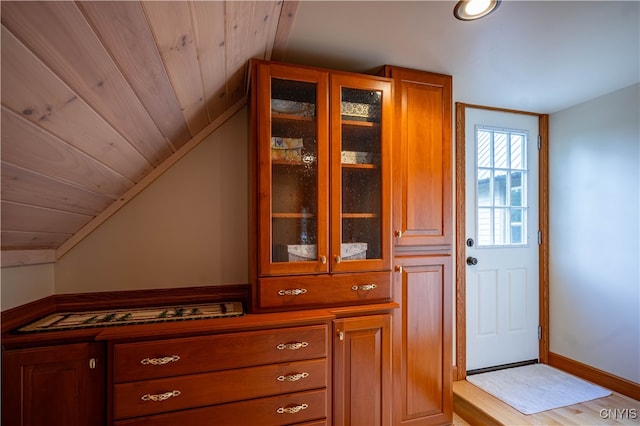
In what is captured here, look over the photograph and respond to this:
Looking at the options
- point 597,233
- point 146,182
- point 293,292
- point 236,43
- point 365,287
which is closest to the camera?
point 236,43

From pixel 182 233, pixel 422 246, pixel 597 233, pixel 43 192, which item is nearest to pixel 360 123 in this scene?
pixel 422 246

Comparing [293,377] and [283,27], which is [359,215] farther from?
[283,27]

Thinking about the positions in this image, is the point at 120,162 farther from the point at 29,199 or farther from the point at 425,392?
the point at 425,392

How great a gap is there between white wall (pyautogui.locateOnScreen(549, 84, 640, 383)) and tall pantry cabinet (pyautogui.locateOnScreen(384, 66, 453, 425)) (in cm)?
137

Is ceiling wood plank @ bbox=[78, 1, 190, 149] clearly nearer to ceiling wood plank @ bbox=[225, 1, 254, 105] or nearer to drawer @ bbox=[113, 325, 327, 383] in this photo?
ceiling wood plank @ bbox=[225, 1, 254, 105]

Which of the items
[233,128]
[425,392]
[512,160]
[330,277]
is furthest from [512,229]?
[233,128]

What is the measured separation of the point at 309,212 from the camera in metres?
1.56

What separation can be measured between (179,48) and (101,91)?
274mm

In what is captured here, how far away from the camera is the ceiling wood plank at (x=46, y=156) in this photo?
825 mm

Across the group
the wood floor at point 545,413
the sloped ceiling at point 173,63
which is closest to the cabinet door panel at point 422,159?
the sloped ceiling at point 173,63

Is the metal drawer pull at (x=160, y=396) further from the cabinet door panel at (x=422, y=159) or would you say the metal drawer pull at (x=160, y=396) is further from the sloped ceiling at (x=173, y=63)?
the cabinet door panel at (x=422, y=159)

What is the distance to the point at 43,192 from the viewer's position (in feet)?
3.81

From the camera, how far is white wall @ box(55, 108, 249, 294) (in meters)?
1.68

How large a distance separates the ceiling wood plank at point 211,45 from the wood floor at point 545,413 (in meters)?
2.45
